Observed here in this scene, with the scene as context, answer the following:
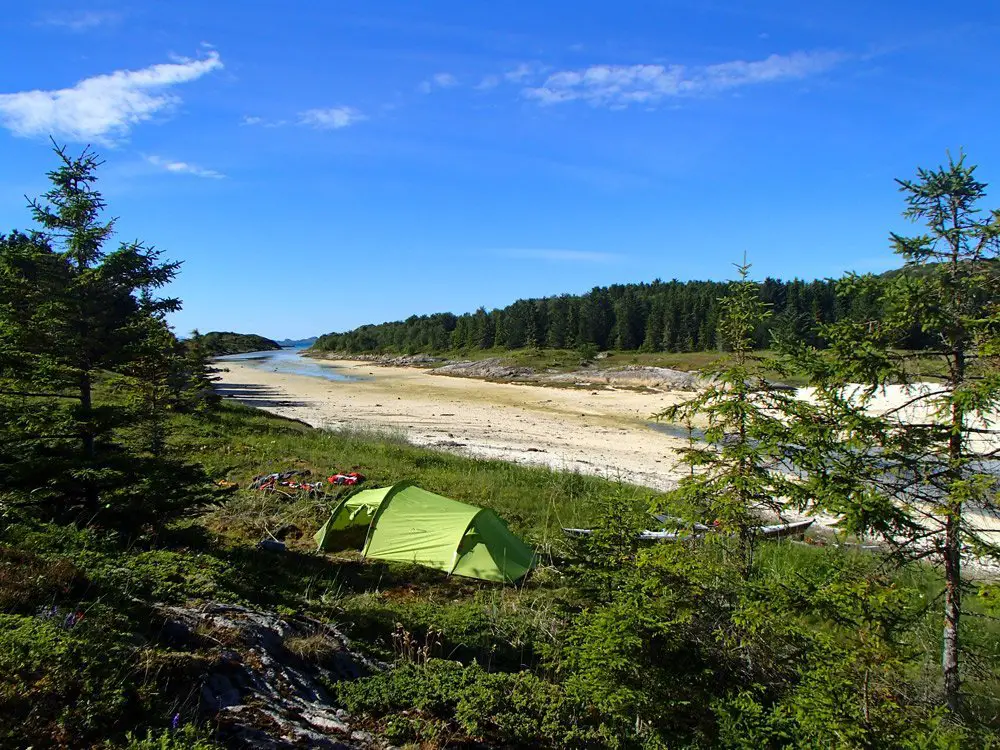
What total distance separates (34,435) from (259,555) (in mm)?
3555

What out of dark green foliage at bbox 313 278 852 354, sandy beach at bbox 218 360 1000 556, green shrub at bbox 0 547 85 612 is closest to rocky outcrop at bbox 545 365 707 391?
sandy beach at bbox 218 360 1000 556

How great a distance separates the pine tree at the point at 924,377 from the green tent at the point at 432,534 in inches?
237

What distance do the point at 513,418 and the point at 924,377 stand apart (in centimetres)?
3364

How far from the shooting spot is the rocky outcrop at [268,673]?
3902 millimetres

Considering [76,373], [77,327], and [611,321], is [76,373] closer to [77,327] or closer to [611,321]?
[77,327]

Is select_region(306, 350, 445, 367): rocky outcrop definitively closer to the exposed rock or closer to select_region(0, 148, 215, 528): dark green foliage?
the exposed rock

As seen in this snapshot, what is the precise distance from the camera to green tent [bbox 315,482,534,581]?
32.1 feet

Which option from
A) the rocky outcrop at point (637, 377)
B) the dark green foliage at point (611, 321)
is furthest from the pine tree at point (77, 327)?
the dark green foliage at point (611, 321)

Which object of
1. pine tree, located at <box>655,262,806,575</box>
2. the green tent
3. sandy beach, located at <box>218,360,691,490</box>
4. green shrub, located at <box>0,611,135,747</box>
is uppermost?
pine tree, located at <box>655,262,806,575</box>

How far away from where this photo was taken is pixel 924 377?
16.4 ft

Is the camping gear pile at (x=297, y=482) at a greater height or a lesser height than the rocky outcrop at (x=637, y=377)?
lesser

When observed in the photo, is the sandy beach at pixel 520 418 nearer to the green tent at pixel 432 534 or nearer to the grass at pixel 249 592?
the grass at pixel 249 592

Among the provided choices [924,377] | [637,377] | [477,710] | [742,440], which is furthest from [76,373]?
[637,377]

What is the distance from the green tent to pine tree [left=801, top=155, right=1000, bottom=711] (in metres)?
6.03
